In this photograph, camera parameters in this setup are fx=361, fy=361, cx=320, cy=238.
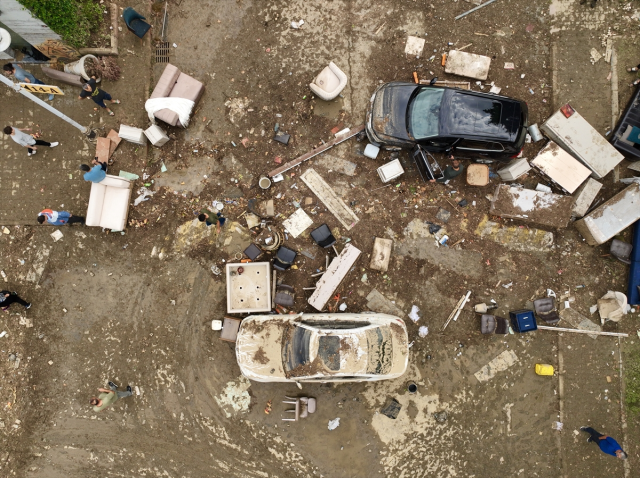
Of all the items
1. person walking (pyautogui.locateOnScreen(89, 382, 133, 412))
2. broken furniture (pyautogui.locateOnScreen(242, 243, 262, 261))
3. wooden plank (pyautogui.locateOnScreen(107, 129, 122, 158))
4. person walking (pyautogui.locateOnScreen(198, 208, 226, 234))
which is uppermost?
wooden plank (pyautogui.locateOnScreen(107, 129, 122, 158))

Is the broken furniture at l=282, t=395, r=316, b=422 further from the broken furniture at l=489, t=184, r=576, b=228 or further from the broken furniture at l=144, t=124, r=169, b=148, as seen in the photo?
the broken furniture at l=144, t=124, r=169, b=148

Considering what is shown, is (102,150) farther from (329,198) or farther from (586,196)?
(586,196)

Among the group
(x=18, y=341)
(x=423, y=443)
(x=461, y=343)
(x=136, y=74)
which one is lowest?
(x=18, y=341)

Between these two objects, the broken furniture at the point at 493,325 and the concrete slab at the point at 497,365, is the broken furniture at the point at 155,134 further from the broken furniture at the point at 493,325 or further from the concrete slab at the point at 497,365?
the concrete slab at the point at 497,365

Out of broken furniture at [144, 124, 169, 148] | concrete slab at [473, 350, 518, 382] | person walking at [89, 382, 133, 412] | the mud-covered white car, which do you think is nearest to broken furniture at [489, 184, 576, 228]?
concrete slab at [473, 350, 518, 382]

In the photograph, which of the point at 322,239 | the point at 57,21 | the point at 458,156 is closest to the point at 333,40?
the point at 458,156

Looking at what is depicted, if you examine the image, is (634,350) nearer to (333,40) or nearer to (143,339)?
(333,40)

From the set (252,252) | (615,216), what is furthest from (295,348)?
(615,216)
